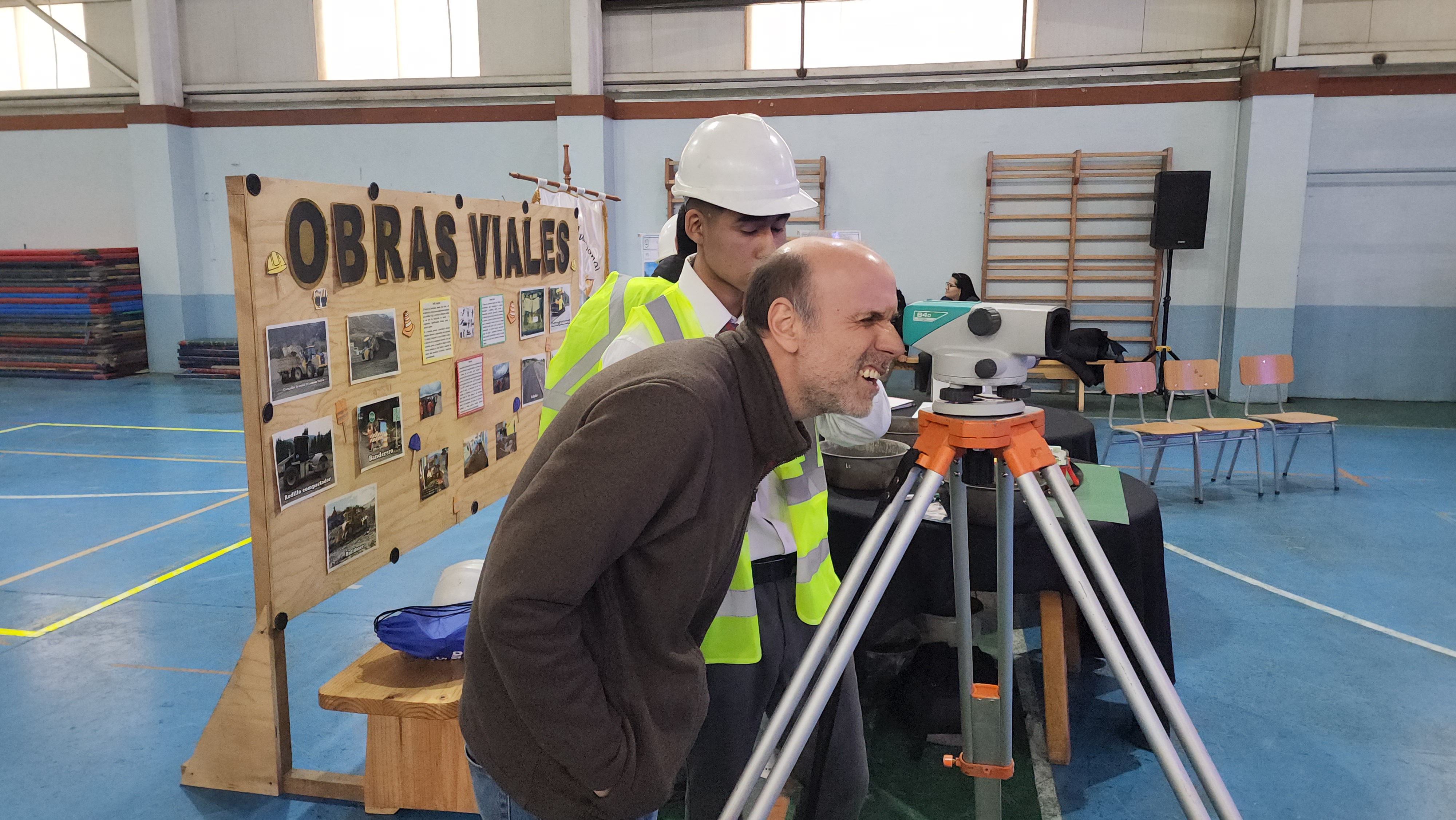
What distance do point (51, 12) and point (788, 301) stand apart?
47.8ft

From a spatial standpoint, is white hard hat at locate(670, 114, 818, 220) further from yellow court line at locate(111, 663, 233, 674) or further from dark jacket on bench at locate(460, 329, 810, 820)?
yellow court line at locate(111, 663, 233, 674)

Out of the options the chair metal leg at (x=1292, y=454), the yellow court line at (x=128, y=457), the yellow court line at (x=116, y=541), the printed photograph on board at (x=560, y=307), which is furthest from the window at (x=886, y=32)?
the yellow court line at (x=116, y=541)

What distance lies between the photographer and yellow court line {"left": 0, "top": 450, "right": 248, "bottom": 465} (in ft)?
23.5

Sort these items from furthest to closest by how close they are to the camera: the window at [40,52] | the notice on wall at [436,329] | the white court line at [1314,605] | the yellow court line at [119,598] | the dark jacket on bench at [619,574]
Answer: the window at [40,52] → the yellow court line at [119,598] → the white court line at [1314,605] → the notice on wall at [436,329] → the dark jacket on bench at [619,574]

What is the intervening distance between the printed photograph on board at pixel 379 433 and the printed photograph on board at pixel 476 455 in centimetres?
46

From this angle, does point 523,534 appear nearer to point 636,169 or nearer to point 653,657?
point 653,657

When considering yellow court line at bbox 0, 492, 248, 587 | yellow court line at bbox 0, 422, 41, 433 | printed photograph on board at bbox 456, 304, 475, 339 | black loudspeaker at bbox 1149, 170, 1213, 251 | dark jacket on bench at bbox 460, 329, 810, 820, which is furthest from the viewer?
black loudspeaker at bbox 1149, 170, 1213, 251

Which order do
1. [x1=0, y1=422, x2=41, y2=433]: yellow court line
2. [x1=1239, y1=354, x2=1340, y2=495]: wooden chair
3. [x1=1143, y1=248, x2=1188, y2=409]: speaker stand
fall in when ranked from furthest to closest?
[x1=1143, y1=248, x2=1188, y2=409]: speaker stand
[x1=0, y1=422, x2=41, y2=433]: yellow court line
[x1=1239, y1=354, x2=1340, y2=495]: wooden chair

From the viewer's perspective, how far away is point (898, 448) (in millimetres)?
2906

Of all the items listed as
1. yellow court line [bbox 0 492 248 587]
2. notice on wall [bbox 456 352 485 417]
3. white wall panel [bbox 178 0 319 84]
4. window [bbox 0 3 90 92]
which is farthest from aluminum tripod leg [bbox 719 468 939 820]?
window [bbox 0 3 90 92]

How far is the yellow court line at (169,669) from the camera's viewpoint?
12.0 ft

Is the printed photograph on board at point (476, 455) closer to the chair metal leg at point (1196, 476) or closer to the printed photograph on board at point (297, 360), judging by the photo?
the printed photograph on board at point (297, 360)

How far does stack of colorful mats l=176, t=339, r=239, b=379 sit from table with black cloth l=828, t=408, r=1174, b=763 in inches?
424

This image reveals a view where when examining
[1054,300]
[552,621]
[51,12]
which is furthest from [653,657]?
[51,12]
